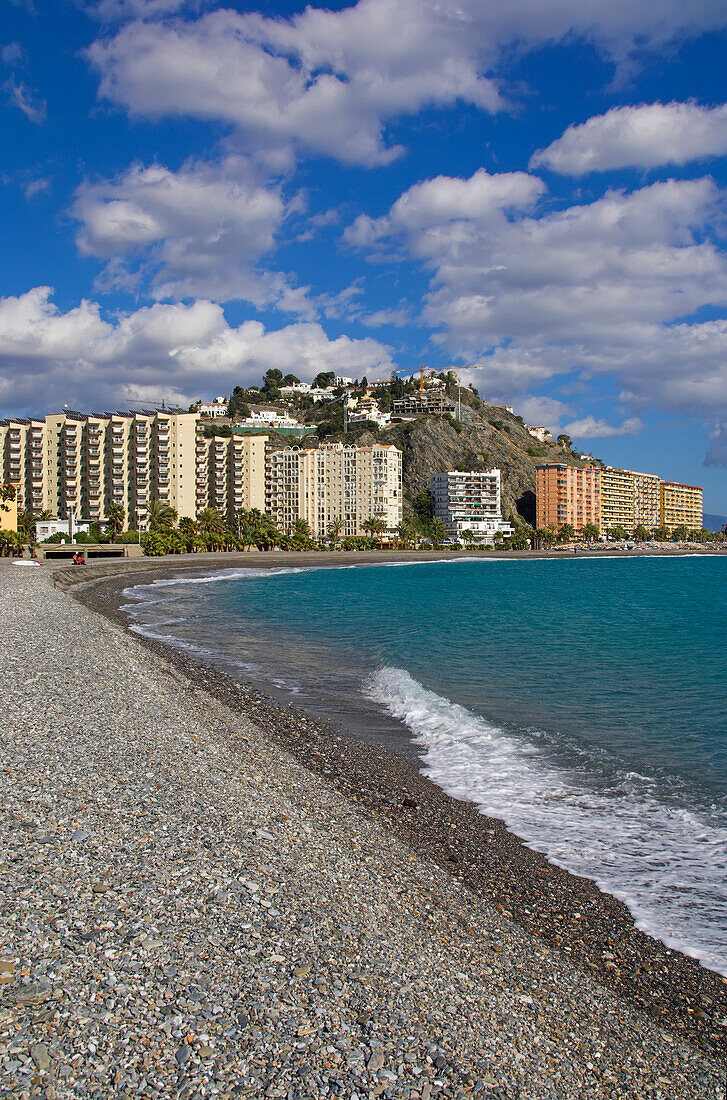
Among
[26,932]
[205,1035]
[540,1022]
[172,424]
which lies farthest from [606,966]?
[172,424]

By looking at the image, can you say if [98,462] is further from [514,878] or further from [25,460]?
[514,878]

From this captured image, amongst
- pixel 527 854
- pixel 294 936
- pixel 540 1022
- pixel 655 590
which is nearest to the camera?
pixel 540 1022

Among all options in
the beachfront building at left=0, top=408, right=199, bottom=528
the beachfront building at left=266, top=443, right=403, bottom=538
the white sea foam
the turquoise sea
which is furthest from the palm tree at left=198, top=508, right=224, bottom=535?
the white sea foam

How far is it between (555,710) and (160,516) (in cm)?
12688

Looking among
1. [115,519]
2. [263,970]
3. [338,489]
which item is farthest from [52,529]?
[263,970]

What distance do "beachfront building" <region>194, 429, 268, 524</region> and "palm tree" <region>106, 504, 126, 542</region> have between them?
1720 centimetres

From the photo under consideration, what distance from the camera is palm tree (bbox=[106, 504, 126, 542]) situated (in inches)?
5546

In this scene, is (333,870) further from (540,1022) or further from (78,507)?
(78,507)

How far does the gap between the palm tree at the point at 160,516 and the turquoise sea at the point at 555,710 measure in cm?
9288

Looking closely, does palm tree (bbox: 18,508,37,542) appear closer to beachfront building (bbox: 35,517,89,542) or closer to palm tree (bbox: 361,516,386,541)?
beachfront building (bbox: 35,517,89,542)

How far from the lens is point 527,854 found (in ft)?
31.2

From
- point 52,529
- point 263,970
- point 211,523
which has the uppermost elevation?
point 211,523

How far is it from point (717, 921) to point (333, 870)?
426 cm

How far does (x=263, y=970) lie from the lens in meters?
5.92
